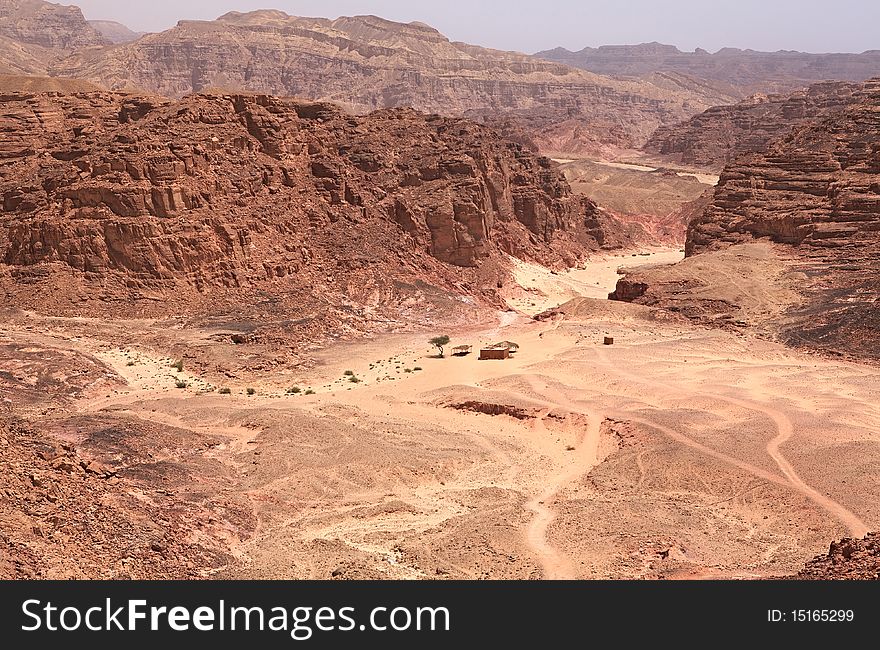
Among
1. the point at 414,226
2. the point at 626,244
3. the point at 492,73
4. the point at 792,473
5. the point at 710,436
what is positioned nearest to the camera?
the point at 792,473

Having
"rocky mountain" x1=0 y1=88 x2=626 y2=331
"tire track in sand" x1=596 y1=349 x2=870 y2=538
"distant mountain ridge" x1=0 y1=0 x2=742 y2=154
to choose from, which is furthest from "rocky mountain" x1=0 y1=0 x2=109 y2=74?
"tire track in sand" x1=596 y1=349 x2=870 y2=538

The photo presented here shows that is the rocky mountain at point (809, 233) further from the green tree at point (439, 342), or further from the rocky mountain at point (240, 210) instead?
the green tree at point (439, 342)

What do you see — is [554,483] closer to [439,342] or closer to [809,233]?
[439,342]

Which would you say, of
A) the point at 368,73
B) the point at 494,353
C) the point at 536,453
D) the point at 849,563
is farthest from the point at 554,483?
the point at 368,73

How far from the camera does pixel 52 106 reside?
4612 cm

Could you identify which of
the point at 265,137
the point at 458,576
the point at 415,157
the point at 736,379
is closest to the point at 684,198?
the point at 415,157

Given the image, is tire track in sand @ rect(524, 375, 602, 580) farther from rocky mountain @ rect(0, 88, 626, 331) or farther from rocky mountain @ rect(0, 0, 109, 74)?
rocky mountain @ rect(0, 0, 109, 74)

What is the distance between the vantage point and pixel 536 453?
23.4 meters

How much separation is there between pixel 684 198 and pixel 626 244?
2281cm

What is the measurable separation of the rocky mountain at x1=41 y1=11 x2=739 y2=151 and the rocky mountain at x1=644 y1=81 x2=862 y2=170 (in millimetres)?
11915

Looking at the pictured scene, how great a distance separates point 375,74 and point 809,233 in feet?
425

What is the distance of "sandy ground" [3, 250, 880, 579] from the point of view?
50.8 feet

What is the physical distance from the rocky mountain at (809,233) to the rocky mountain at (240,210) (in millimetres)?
11047

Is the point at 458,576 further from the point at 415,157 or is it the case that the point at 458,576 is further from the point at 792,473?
the point at 415,157
